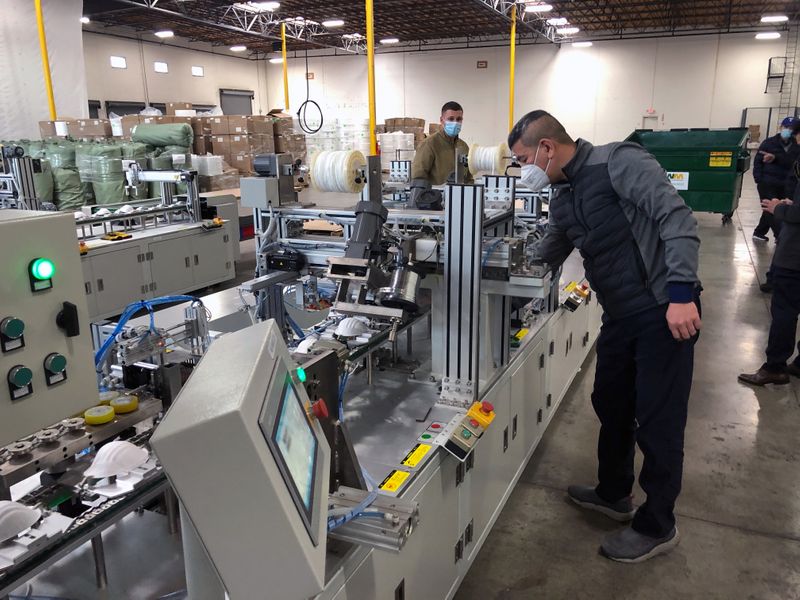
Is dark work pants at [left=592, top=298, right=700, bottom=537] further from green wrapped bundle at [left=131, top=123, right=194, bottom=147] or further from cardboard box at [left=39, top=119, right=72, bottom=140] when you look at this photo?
cardboard box at [left=39, top=119, right=72, bottom=140]

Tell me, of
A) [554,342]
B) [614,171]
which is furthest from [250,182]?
[554,342]

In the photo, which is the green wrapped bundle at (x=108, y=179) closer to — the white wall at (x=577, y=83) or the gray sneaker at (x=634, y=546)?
the gray sneaker at (x=634, y=546)

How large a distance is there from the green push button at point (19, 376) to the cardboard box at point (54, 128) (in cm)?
713

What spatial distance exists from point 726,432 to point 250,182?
8.79 feet

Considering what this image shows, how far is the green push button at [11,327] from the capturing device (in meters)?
1.04

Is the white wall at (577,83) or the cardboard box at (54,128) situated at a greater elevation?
the white wall at (577,83)

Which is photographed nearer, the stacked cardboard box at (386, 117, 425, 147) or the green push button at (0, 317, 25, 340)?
the green push button at (0, 317, 25, 340)

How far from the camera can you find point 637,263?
199 centimetres

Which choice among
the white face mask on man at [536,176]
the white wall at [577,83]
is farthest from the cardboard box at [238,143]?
the white face mask on man at [536,176]

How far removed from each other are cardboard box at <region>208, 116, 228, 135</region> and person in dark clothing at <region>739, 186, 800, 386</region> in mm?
6849

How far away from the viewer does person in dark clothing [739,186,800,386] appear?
11.1ft

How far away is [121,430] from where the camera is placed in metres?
1.25

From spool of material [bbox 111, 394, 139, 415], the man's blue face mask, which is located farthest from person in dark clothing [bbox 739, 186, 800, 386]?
spool of material [bbox 111, 394, 139, 415]

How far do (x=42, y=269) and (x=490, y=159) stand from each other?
3377 millimetres
